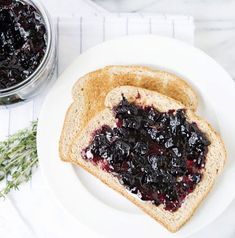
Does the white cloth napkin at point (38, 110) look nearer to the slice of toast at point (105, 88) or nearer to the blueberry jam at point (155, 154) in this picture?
the slice of toast at point (105, 88)

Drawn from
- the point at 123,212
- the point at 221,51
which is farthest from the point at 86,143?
the point at 221,51

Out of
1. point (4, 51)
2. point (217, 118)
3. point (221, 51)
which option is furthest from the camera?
point (221, 51)

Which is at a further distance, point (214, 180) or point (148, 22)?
point (148, 22)

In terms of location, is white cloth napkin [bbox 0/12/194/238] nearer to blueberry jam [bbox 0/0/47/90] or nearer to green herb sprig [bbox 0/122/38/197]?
green herb sprig [bbox 0/122/38/197]

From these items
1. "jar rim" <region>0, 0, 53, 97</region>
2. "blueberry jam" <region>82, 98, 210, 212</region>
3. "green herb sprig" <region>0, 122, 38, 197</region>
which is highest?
"jar rim" <region>0, 0, 53, 97</region>

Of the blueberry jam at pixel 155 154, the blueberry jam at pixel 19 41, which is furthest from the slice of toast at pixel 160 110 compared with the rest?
the blueberry jam at pixel 19 41

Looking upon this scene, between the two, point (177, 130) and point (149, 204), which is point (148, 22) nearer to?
point (177, 130)

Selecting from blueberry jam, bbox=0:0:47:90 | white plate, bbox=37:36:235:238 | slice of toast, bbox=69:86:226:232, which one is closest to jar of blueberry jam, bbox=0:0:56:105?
blueberry jam, bbox=0:0:47:90
